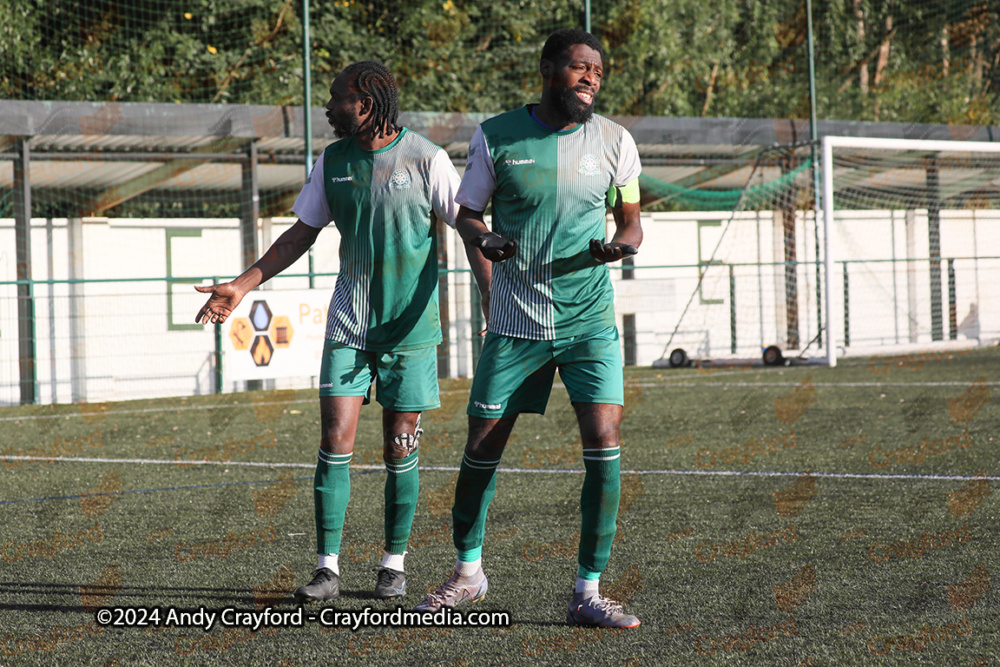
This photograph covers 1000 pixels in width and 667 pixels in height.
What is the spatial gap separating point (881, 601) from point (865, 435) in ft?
15.6

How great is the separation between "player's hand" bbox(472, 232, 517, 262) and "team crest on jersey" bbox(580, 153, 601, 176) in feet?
1.18

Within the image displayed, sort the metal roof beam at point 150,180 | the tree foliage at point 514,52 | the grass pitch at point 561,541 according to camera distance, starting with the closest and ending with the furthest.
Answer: the grass pitch at point 561,541 → the metal roof beam at point 150,180 → the tree foliage at point 514,52

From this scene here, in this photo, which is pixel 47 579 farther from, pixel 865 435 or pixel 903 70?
pixel 903 70

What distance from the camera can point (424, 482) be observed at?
686cm

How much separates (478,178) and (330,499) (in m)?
1.28

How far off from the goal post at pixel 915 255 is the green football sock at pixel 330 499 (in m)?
16.4

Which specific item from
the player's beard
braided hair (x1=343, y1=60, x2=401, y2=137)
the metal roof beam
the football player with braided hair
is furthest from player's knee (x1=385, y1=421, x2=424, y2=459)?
the metal roof beam

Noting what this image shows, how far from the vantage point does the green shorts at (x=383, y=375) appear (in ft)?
13.8

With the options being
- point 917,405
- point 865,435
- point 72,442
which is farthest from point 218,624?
point 917,405

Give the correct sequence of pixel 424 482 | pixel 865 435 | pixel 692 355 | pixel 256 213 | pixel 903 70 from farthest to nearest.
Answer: pixel 903 70 < pixel 692 355 < pixel 256 213 < pixel 865 435 < pixel 424 482

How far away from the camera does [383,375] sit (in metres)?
4.23

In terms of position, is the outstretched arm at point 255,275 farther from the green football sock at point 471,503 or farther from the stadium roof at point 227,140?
the stadium roof at point 227,140

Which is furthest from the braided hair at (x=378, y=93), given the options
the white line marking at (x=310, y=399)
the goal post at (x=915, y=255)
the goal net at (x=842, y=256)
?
the goal post at (x=915, y=255)

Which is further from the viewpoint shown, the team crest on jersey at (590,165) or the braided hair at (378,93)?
the braided hair at (378,93)
